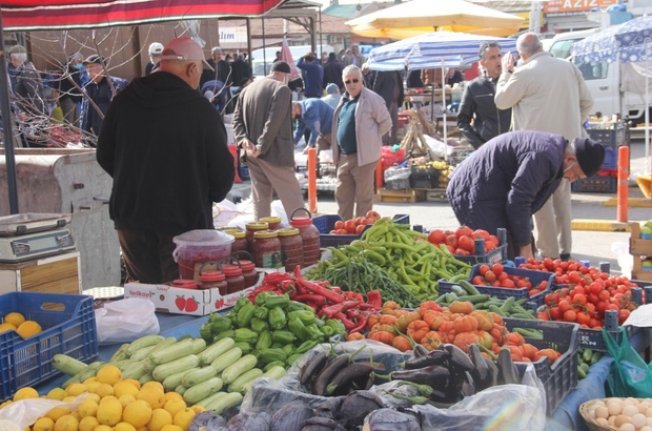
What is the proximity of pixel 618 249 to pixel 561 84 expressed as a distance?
6.24 ft

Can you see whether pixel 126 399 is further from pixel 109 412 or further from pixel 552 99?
pixel 552 99

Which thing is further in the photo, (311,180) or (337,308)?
(311,180)

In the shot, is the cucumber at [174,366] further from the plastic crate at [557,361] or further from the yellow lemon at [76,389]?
the plastic crate at [557,361]

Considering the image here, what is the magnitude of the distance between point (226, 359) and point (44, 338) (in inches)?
29.3

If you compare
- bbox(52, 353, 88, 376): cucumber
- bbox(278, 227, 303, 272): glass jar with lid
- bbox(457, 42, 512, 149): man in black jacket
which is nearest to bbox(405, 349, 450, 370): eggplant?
bbox(52, 353, 88, 376): cucumber

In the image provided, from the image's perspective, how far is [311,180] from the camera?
12195mm

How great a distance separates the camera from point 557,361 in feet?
11.8

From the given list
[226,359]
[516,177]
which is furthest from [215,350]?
[516,177]

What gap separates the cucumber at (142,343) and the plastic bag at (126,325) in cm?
28

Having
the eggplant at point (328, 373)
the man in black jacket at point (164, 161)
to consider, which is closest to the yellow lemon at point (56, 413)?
the eggplant at point (328, 373)

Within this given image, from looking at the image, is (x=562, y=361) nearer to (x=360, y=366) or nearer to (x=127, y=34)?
(x=360, y=366)

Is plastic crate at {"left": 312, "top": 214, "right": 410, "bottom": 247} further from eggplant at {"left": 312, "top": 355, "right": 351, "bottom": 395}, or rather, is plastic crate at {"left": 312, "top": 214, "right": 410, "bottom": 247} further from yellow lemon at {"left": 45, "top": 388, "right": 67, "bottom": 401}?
yellow lemon at {"left": 45, "top": 388, "right": 67, "bottom": 401}

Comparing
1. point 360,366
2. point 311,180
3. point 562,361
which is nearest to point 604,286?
point 562,361

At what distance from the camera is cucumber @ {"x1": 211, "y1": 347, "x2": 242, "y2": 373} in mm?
3377
